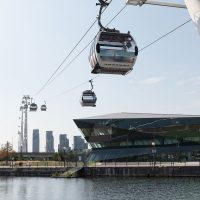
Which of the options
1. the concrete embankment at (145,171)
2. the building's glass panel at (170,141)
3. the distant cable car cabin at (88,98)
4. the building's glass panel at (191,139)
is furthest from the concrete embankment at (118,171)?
the distant cable car cabin at (88,98)

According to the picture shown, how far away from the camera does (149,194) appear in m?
43.5

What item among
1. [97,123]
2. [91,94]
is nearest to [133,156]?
[97,123]

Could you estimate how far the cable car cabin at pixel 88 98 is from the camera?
25.8 meters

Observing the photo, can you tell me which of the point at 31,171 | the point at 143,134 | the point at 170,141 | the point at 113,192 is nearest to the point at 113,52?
the point at 113,192

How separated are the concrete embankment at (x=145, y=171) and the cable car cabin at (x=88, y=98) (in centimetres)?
4055

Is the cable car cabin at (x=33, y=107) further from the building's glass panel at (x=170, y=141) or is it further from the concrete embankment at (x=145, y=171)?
the building's glass panel at (x=170, y=141)

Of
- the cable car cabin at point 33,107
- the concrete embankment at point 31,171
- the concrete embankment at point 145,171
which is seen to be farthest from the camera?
the concrete embankment at point 31,171

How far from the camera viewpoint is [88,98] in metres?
25.8

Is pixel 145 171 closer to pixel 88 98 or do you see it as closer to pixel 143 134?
pixel 143 134

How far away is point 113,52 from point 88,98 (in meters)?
11.0

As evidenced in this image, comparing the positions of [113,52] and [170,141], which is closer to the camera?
[113,52]

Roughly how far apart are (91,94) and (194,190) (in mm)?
23662

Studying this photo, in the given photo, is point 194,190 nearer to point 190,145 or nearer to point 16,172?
point 16,172

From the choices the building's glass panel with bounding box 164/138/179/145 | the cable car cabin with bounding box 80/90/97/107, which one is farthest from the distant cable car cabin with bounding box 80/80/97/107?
the building's glass panel with bounding box 164/138/179/145
